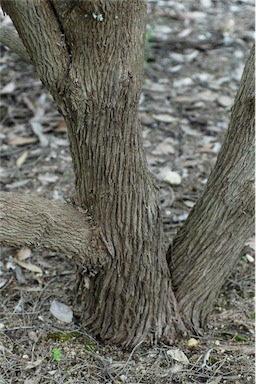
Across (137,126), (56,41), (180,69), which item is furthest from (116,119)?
(180,69)

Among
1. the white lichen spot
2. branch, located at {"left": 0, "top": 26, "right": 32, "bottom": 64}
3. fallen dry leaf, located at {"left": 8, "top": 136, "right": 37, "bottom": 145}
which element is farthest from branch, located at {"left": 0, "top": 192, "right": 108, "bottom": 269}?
fallen dry leaf, located at {"left": 8, "top": 136, "right": 37, "bottom": 145}

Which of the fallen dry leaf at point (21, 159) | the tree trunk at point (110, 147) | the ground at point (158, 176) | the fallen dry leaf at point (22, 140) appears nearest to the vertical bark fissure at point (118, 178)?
the tree trunk at point (110, 147)

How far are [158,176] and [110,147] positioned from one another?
1214mm

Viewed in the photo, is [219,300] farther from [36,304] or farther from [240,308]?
[36,304]

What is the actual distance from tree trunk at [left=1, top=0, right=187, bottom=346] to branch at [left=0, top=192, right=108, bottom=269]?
0.13ft

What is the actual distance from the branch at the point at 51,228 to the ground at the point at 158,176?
0.38 metres

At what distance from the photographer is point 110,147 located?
1.65 metres

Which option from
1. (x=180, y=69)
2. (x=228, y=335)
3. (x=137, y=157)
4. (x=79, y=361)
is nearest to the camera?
(x=137, y=157)

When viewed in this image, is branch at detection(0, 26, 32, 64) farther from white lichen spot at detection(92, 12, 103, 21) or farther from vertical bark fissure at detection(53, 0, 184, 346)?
white lichen spot at detection(92, 12, 103, 21)

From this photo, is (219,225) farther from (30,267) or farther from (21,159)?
(21,159)

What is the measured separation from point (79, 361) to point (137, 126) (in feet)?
2.75

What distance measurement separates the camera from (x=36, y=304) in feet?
7.05

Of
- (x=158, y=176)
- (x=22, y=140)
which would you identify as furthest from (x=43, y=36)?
(x=22, y=140)

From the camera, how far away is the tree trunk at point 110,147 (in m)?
1.45
